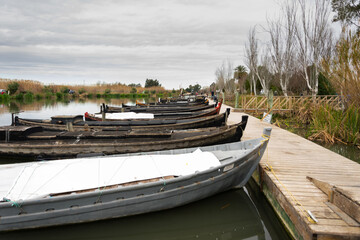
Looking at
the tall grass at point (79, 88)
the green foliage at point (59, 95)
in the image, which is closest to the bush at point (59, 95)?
the green foliage at point (59, 95)

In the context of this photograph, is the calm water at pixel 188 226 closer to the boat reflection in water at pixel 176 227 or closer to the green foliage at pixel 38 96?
the boat reflection in water at pixel 176 227

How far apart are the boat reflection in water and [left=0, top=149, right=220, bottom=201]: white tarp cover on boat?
776 mm

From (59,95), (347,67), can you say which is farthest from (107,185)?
(59,95)

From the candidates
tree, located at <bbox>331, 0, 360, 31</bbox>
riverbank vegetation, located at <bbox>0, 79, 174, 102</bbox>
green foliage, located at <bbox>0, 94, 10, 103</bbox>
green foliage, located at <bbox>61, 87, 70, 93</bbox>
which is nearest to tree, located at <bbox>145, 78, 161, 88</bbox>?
riverbank vegetation, located at <bbox>0, 79, 174, 102</bbox>

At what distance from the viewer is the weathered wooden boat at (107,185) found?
11.6ft

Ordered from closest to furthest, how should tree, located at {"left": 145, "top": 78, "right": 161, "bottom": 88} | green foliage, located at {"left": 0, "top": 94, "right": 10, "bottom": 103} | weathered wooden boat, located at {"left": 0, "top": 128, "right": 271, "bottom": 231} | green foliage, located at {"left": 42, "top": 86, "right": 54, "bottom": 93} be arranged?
weathered wooden boat, located at {"left": 0, "top": 128, "right": 271, "bottom": 231}
green foliage, located at {"left": 0, "top": 94, "right": 10, "bottom": 103}
green foliage, located at {"left": 42, "top": 86, "right": 54, "bottom": 93}
tree, located at {"left": 145, "top": 78, "right": 161, "bottom": 88}

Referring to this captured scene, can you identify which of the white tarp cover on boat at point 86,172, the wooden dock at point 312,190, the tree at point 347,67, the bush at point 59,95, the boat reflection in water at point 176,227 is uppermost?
the tree at point 347,67

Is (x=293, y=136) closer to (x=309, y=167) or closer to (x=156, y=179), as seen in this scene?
(x=309, y=167)

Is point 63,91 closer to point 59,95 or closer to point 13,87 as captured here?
point 59,95

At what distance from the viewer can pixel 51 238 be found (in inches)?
149

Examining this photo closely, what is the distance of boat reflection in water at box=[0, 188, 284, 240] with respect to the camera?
12.8 feet

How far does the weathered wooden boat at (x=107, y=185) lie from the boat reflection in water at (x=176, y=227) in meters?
0.29

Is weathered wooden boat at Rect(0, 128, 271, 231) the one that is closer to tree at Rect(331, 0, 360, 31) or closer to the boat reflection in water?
the boat reflection in water

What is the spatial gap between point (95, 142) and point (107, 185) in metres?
3.11
